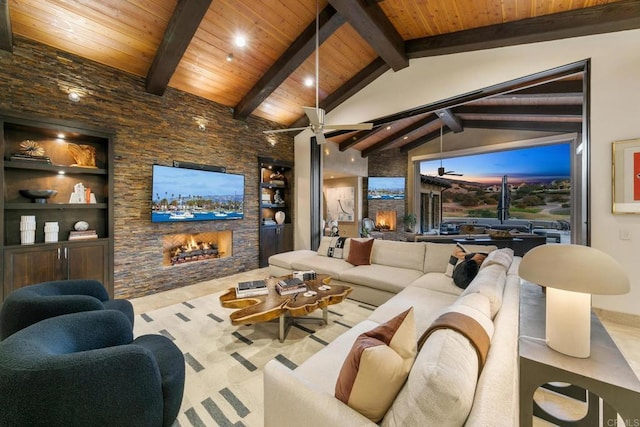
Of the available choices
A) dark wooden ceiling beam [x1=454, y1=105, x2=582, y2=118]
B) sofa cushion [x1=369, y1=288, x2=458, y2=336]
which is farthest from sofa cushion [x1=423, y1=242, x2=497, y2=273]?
dark wooden ceiling beam [x1=454, y1=105, x2=582, y2=118]

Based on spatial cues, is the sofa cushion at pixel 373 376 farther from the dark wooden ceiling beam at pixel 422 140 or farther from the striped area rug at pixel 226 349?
the dark wooden ceiling beam at pixel 422 140

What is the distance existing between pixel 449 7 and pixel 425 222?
7762mm

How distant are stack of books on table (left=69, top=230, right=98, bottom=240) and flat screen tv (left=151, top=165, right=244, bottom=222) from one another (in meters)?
0.75

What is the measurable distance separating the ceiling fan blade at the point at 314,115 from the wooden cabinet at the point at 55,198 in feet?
9.57

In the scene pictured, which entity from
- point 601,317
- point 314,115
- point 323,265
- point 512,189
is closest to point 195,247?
point 323,265

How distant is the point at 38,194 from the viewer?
3.11m

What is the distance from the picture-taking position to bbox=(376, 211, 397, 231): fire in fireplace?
358 inches

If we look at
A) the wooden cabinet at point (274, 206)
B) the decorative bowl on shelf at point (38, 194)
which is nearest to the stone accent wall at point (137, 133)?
the wooden cabinet at point (274, 206)

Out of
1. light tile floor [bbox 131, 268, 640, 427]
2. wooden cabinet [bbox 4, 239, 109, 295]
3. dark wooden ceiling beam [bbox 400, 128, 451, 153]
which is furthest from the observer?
dark wooden ceiling beam [bbox 400, 128, 451, 153]

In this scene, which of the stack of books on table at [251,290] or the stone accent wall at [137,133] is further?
the stone accent wall at [137,133]

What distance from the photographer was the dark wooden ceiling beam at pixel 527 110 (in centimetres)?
474

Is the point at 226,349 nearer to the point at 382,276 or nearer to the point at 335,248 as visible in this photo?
the point at 382,276

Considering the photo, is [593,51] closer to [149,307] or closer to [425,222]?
[149,307]

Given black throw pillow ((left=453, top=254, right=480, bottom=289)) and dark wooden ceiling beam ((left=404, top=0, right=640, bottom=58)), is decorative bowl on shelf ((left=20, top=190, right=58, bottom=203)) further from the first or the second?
dark wooden ceiling beam ((left=404, top=0, right=640, bottom=58))
